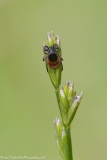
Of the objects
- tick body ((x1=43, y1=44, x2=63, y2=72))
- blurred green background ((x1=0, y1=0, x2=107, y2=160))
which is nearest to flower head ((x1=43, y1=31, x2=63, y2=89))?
tick body ((x1=43, y1=44, x2=63, y2=72))

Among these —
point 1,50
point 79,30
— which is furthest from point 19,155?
point 79,30

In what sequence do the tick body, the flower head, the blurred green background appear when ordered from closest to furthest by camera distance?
1. the flower head
2. the tick body
3. the blurred green background

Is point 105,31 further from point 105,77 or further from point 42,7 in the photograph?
point 42,7

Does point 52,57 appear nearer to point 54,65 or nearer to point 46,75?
point 54,65

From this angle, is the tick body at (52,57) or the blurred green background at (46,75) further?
the blurred green background at (46,75)

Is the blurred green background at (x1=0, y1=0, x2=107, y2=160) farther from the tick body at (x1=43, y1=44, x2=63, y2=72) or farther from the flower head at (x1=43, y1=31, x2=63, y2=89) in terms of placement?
the flower head at (x1=43, y1=31, x2=63, y2=89)

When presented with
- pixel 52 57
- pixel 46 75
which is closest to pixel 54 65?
pixel 52 57

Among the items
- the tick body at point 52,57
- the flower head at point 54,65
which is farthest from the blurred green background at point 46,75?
the flower head at point 54,65

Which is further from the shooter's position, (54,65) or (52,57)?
(52,57)

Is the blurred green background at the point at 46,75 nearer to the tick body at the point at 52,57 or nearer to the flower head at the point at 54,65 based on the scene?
the tick body at the point at 52,57

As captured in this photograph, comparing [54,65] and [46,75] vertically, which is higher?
[54,65]
